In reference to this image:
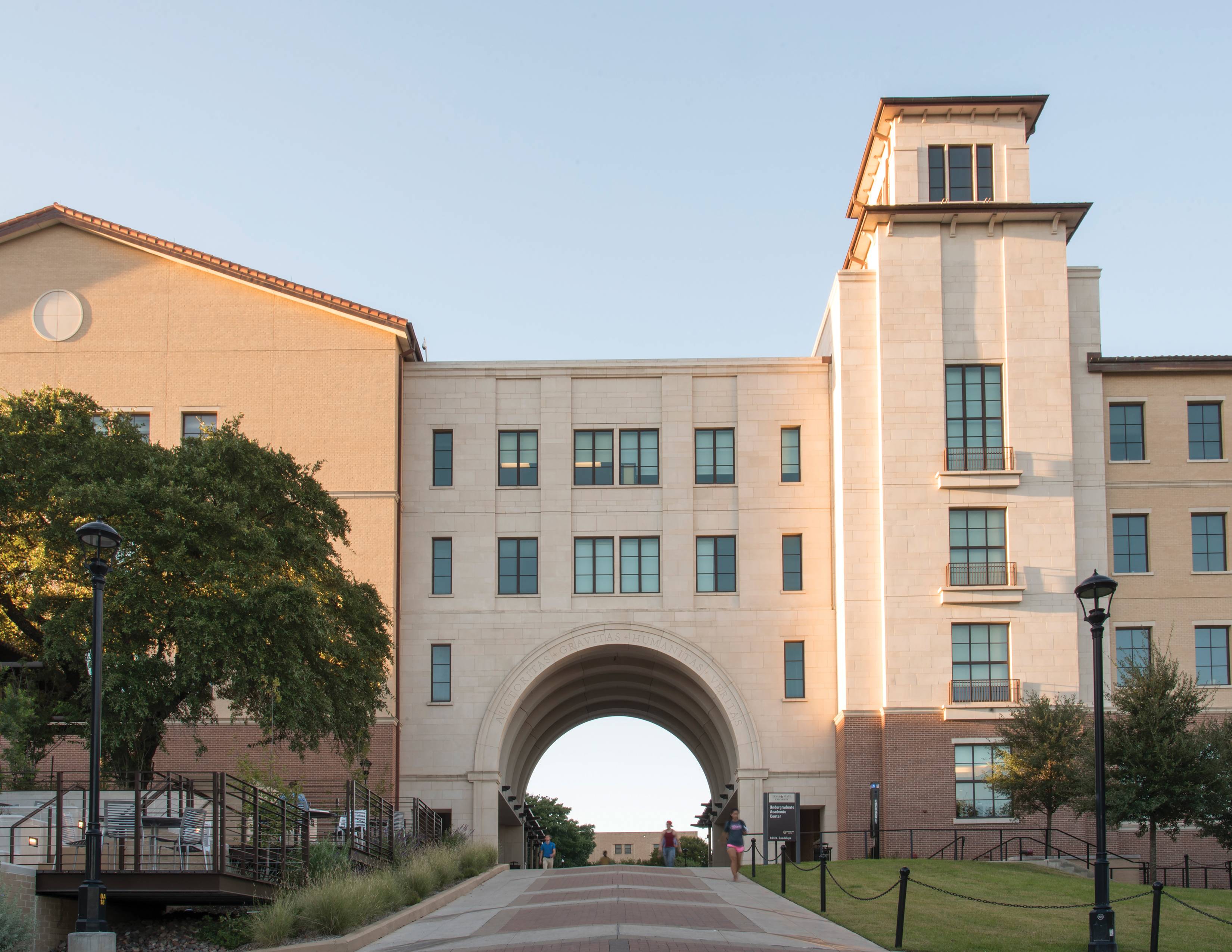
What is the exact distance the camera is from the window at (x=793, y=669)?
44.9m

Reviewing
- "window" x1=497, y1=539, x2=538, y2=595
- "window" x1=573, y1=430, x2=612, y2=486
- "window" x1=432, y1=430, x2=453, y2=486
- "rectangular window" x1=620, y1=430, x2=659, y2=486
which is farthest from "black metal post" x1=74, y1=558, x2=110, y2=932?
"rectangular window" x1=620, y1=430, x2=659, y2=486

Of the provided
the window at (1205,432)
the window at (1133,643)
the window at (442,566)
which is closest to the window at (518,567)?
the window at (442,566)

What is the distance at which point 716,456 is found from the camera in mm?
46500

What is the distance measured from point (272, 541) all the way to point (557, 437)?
52.4ft

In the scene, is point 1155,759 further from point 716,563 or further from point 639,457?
point 639,457

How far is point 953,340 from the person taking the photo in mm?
43969

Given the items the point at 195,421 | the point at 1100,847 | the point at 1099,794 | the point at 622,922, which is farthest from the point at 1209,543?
the point at 195,421

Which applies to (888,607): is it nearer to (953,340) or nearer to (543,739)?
(953,340)

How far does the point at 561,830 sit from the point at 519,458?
86302mm

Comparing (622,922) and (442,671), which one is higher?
(442,671)

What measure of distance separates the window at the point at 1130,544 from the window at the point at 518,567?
18.5 meters

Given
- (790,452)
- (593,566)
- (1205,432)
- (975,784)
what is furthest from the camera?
(790,452)

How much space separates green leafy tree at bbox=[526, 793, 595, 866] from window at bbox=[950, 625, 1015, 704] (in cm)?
8123

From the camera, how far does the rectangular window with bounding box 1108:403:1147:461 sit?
45.2 meters
